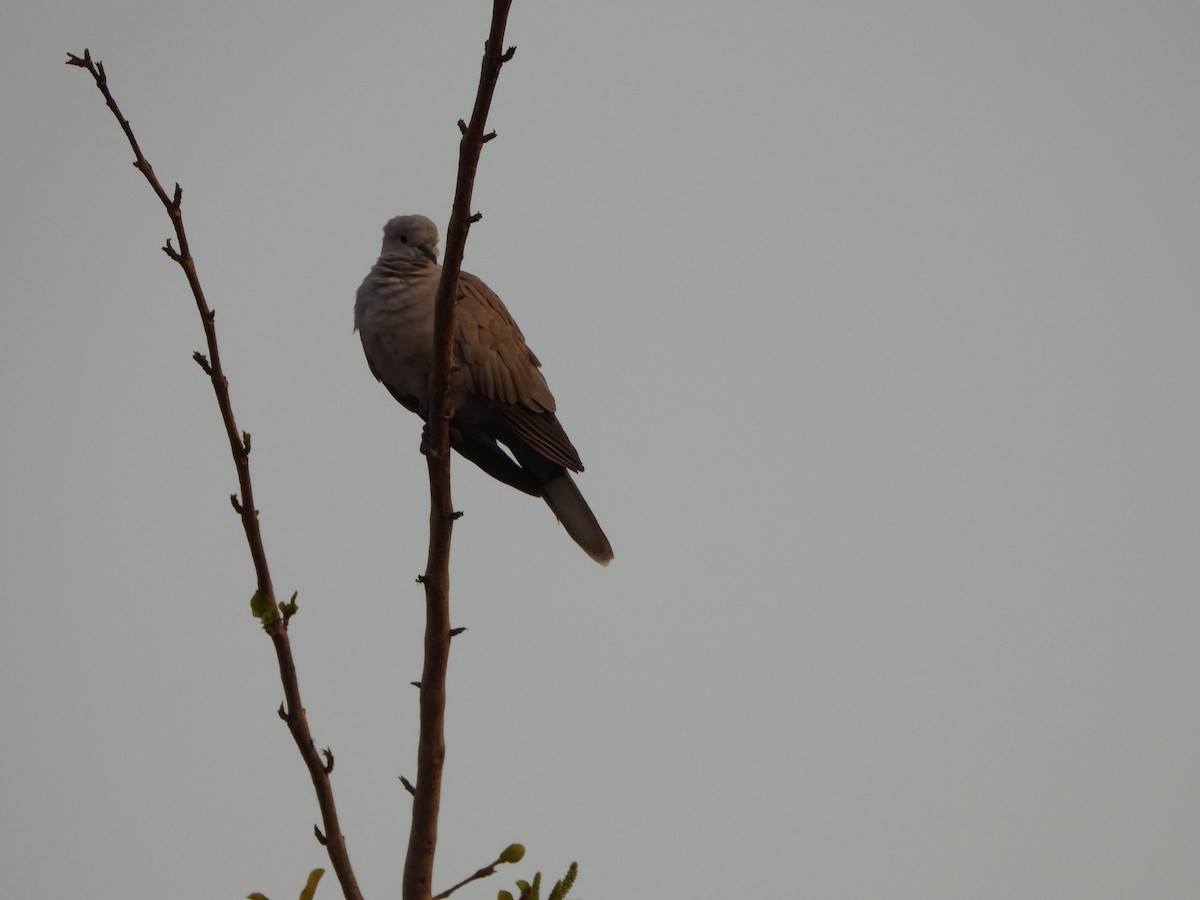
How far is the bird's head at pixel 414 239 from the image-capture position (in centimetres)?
471

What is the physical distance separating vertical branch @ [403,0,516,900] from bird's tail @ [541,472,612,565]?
1.70 metres

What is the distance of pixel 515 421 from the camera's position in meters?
4.46

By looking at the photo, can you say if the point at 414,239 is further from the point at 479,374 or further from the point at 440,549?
the point at 440,549

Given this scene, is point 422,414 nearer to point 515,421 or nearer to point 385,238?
point 515,421

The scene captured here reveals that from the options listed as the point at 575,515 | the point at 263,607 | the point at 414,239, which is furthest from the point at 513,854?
the point at 414,239

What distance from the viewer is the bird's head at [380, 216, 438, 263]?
471 centimetres

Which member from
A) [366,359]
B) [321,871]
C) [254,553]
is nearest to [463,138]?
[254,553]

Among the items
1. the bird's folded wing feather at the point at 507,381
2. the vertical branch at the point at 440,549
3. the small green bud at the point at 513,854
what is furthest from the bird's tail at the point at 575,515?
the small green bud at the point at 513,854

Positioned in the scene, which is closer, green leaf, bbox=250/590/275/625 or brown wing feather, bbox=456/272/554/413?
green leaf, bbox=250/590/275/625

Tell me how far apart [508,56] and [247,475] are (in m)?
0.90

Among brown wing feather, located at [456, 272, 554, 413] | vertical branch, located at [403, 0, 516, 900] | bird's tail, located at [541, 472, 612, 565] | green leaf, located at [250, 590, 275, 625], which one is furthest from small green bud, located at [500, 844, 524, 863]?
brown wing feather, located at [456, 272, 554, 413]

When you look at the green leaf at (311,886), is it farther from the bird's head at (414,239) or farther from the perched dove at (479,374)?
the bird's head at (414,239)

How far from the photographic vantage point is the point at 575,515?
14.6ft

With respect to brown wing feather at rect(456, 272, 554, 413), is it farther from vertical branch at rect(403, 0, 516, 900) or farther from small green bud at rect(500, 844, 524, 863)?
small green bud at rect(500, 844, 524, 863)
